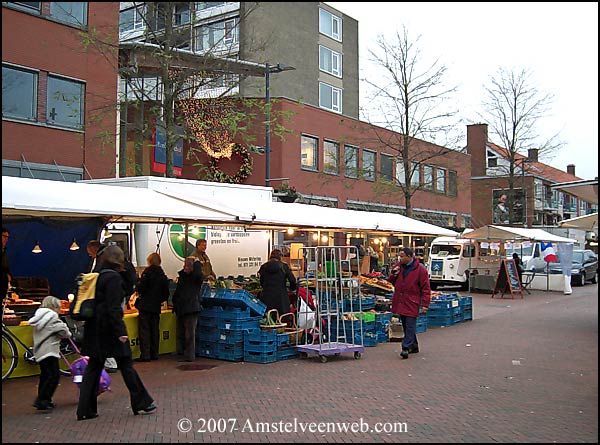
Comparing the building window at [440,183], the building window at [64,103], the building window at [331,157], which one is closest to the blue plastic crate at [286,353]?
the building window at [64,103]

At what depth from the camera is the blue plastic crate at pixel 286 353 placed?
34.8 ft

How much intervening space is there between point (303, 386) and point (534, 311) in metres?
12.4

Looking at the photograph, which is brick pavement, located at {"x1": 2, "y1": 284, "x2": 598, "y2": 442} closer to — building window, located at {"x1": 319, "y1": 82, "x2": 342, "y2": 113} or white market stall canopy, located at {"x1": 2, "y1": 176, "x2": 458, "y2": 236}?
white market stall canopy, located at {"x1": 2, "y1": 176, "x2": 458, "y2": 236}

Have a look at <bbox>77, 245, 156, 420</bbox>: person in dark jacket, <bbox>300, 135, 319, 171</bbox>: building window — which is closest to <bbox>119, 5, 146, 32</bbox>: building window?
<bbox>300, 135, 319, 171</bbox>: building window

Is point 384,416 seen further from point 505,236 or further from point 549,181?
point 549,181

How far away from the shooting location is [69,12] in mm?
21594

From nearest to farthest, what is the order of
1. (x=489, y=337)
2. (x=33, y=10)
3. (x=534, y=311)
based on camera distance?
(x=489, y=337) < (x=534, y=311) < (x=33, y=10)

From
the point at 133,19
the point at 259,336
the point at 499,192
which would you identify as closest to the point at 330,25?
the point at 499,192

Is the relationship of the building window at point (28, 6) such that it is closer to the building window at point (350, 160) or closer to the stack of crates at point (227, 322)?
the stack of crates at point (227, 322)

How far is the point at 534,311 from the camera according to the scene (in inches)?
751

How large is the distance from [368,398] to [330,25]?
41.3 m

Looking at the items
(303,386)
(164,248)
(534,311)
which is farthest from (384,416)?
(534,311)

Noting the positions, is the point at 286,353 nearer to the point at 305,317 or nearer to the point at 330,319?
the point at 305,317

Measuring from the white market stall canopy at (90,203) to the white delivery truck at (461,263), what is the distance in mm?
17502
